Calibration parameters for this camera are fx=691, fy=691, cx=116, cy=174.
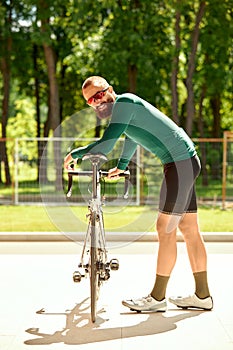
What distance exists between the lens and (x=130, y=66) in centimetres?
2462

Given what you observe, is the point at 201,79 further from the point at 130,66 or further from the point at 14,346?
the point at 14,346

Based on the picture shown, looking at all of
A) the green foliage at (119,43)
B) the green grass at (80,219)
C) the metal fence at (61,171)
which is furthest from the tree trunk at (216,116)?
the green grass at (80,219)

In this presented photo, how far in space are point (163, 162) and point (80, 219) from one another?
7.31 metres

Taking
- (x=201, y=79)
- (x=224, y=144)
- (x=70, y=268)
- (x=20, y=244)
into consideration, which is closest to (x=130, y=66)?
(x=201, y=79)

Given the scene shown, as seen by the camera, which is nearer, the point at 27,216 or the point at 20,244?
the point at 20,244

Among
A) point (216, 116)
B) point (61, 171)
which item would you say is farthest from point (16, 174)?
point (216, 116)

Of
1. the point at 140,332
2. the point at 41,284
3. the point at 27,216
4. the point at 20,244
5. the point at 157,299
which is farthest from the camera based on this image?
the point at 27,216

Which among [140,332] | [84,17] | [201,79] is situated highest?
[84,17]

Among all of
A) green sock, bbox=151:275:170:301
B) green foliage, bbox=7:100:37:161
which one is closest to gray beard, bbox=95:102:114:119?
green sock, bbox=151:275:170:301

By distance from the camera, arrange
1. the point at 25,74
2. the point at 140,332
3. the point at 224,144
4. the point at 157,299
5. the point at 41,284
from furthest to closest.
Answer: the point at 25,74 < the point at 224,144 < the point at 41,284 < the point at 157,299 < the point at 140,332

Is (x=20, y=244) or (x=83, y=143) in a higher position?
(x=83, y=143)

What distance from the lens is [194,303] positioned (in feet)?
18.2

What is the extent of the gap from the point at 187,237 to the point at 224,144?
33.8ft

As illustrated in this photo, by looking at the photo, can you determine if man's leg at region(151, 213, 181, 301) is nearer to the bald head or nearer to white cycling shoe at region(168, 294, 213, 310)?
white cycling shoe at region(168, 294, 213, 310)
